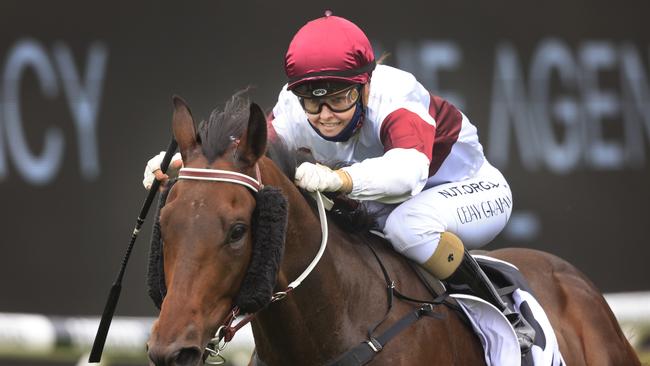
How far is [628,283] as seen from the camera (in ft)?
23.2

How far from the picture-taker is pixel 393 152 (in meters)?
3.31

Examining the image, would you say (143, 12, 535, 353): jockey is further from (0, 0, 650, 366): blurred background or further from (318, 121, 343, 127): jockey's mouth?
(0, 0, 650, 366): blurred background

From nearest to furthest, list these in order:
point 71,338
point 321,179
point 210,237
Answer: point 210,237
point 321,179
point 71,338

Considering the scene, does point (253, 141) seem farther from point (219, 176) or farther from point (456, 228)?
point (456, 228)

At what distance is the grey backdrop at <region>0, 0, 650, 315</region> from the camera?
6.43 meters

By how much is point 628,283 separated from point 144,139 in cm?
326

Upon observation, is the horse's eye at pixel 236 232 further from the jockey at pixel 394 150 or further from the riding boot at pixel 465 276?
the riding boot at pixel 465 276

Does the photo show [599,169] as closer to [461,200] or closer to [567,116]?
[567,116]

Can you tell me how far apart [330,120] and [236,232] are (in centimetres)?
80

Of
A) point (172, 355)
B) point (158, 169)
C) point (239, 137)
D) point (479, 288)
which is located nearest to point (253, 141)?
point (239, 137)

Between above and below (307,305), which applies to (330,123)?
above

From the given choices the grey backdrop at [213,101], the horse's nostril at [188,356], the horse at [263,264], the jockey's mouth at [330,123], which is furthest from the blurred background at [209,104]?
the horse's nostril at [188,356]

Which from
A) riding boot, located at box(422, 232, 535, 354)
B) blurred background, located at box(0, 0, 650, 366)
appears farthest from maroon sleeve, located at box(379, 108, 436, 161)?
blurred background, located at box(0, 0, 650, 366)

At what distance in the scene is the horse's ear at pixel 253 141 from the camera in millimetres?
2910
